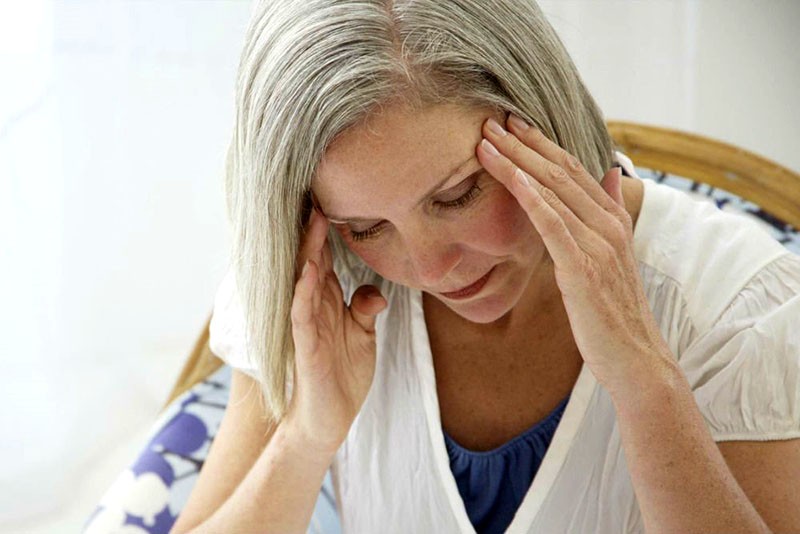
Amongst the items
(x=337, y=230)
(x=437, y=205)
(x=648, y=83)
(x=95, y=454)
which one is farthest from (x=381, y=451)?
(x=648, y=83)

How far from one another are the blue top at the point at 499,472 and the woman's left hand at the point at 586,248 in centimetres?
22

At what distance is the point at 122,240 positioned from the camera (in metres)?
1.78

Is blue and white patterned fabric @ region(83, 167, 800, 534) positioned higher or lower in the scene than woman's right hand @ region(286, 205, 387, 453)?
lower

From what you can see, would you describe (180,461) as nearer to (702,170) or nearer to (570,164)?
(570,164)

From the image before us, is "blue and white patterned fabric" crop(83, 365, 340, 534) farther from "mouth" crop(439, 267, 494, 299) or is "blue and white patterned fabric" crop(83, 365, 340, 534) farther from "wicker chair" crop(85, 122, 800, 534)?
"mouth" crop(439, 267, 494, 299)

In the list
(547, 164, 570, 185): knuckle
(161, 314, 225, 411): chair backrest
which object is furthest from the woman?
(161, 314, 225, 411): chair backrest

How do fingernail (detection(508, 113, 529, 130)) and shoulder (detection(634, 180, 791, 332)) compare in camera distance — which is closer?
fingernail (detection(508, 113, 529, 130))

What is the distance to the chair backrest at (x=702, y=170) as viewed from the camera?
157 cm

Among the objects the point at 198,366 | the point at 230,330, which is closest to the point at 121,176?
the point at 198,366

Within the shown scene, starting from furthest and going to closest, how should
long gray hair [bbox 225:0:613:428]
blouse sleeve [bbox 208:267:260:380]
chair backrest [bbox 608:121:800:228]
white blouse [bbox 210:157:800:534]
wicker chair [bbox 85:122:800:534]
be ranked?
1. chair backrest [bbox 608:121:800:228]
2. wicker chair [bbox 85:122:800:534]
3. blouse sleeve [bbox 208:267:260:380]
4. white blouse [bbox 210:157:800:534]
5. long gray hair [bbox 225:0:613:428]

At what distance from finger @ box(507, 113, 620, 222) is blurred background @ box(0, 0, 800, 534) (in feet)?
2.75

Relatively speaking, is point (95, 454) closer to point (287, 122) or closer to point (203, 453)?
point (203, 453)

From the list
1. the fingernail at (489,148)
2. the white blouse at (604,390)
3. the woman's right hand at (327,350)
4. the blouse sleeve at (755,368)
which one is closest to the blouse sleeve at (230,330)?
the white blouse at (604,390)

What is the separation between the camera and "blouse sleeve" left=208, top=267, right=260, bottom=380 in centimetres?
131
